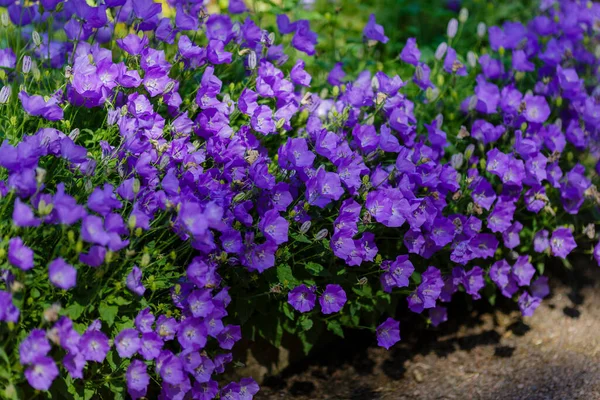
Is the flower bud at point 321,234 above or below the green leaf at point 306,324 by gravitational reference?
above

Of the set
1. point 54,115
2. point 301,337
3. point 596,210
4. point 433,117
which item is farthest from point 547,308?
point 54,115

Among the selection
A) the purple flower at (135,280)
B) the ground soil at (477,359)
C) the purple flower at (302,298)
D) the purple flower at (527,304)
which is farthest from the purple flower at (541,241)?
the purple flower at (135,280)

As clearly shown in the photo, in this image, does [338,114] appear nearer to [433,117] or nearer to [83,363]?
[433,117]

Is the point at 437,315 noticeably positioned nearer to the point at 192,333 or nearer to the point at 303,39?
the point at 192,333

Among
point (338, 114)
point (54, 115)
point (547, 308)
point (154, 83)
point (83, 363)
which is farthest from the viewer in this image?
point (547, 308)

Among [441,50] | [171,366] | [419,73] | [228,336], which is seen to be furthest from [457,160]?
[171,366]

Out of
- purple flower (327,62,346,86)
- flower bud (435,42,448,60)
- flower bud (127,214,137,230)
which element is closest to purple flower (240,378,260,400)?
flower bud (127,214,137,230)

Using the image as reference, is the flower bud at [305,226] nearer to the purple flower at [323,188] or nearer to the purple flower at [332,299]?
the purple flower at [323,188]
